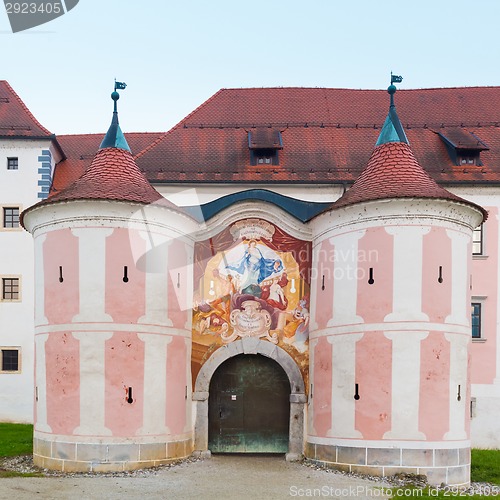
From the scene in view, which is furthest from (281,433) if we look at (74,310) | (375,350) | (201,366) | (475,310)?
(475,310)

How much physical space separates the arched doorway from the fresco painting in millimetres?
768

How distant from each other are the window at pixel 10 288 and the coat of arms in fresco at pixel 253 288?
1093 cm

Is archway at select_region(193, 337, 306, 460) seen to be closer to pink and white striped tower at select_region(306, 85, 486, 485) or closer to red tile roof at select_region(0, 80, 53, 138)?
pink and white striped tower at select_region(306, 85, 486, 485)

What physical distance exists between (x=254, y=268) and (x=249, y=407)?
3.66m

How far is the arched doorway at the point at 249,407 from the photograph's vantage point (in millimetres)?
19469


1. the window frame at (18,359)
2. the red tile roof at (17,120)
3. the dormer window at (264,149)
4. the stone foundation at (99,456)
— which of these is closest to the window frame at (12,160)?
the red tile roof at (17,120)

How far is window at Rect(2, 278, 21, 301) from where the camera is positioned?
2784cm

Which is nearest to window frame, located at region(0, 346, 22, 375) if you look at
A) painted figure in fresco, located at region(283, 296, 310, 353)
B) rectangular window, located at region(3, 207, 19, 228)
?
rectangular window, located at region(3, 207, 19, 228)

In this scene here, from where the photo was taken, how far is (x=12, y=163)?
93.5 ft

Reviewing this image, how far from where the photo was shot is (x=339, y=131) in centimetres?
2694

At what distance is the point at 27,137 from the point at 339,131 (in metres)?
11.8

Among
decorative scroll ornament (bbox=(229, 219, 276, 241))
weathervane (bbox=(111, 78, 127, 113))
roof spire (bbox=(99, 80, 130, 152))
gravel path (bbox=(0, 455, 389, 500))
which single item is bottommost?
gravel path (bbox=(0, 455, 389, 500))

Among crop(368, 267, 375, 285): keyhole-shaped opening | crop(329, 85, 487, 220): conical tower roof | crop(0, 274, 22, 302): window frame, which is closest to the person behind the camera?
crop(329, 85, 487, 220): conical tower roof

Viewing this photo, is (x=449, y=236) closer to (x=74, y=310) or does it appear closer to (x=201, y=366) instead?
(x=201, y=366)
